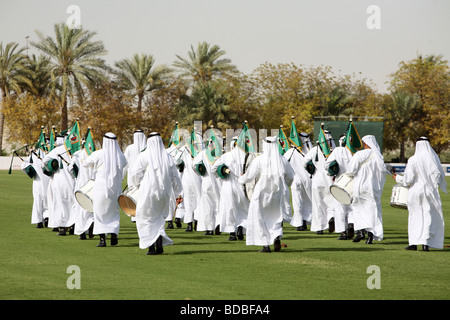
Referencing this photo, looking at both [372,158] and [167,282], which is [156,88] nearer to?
[372,158]

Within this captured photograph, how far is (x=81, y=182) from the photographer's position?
1451cm

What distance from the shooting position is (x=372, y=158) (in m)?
13.6

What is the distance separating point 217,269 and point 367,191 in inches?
180

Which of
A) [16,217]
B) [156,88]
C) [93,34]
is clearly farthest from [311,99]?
[16,217]

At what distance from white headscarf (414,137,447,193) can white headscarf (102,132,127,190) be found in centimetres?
540

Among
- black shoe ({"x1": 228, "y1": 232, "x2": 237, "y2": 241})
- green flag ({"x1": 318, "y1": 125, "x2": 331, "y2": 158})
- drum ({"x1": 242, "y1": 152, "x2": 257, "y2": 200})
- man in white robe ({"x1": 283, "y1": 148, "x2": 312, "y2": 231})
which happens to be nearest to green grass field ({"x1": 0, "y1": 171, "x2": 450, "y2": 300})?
black shoe ({"x1": 228, "y1": 232, "x2": 237, "y2": 241})

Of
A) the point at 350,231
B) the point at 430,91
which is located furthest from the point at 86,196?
the point at 430,91

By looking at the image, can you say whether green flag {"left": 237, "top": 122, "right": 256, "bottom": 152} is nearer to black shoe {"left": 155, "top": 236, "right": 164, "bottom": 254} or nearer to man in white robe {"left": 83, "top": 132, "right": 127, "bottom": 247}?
man in white robe {"left": 83, "top": 132, "right": 127, "bottom": 247}

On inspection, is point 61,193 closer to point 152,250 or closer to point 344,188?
point 152,250

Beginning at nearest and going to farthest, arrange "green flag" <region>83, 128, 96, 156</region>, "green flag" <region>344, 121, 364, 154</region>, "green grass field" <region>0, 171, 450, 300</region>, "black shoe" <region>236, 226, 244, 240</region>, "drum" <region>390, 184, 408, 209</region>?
"green grass field" <region>0, 171, 450, 300</region> < "drum" <region>390, 184, 408, 209</region> < "black shoe" <region>236, 226, 244, 240</region> < "green flag" <region>344, 121, 364, 154</region> < "green flag" <region>83, 128, 96, 156</region>

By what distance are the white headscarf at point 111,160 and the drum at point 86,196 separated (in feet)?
1.23

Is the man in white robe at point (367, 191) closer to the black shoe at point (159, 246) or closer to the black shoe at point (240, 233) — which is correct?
the black shoe at point (240, 233)

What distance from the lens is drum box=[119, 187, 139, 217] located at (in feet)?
39.2

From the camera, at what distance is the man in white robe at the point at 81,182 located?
44.8 feet
